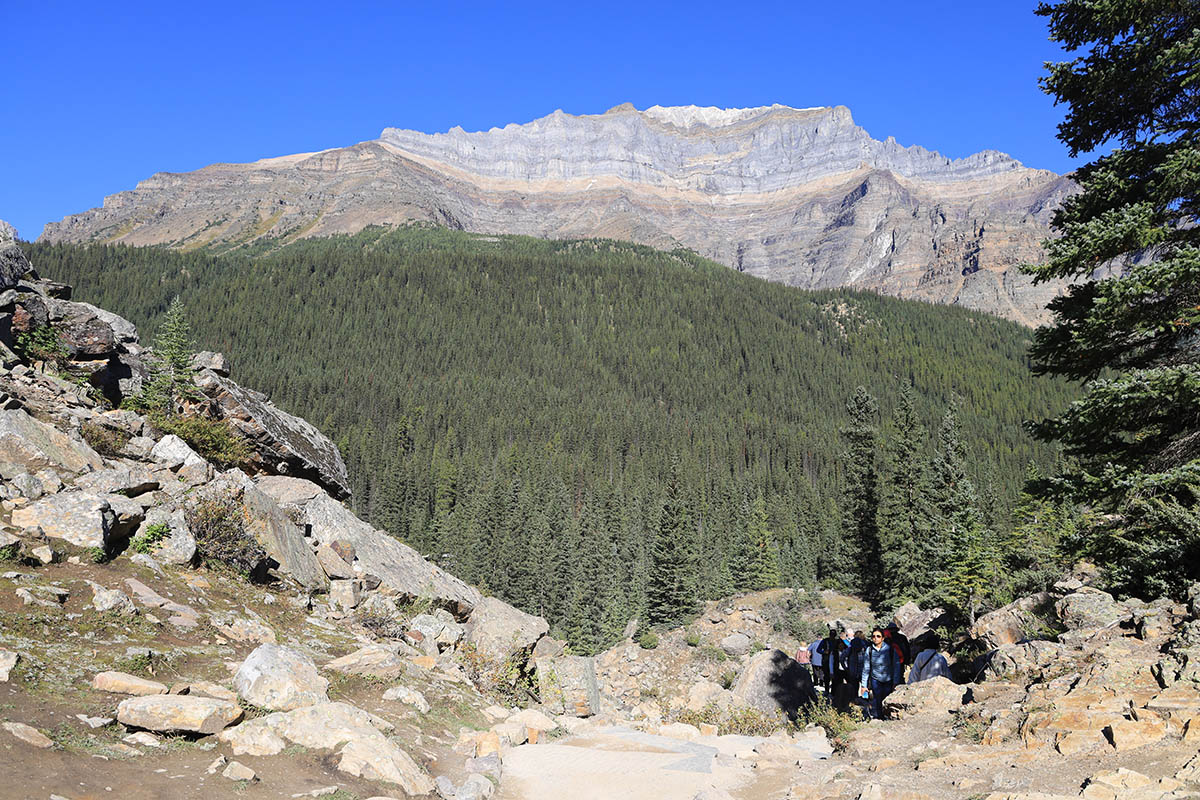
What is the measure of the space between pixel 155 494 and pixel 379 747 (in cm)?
751

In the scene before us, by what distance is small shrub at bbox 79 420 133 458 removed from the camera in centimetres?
1302

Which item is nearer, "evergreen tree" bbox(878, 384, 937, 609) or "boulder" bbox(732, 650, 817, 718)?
"boulder" bbox(732, 650, 817, 718)

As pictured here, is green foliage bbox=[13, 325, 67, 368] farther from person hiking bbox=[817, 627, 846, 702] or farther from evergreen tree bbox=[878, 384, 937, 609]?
evergreen tree bbox=[878, 384, 937, 609]

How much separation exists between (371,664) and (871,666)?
9077 mm

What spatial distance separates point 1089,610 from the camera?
36.8 ft

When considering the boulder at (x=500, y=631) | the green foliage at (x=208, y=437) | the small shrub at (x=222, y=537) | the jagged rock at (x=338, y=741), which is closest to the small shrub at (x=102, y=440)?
the green foliage at (x=208, y=437)

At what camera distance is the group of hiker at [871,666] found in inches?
496

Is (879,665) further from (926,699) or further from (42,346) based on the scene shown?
(42,346)

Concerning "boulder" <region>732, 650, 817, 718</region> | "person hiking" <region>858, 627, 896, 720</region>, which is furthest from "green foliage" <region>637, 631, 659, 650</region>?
"person hiking" <region>858, 627, 896, 720</region>

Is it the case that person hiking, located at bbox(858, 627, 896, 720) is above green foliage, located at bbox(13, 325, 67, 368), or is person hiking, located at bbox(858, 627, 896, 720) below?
below

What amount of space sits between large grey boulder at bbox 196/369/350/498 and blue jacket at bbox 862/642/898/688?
16657 mm

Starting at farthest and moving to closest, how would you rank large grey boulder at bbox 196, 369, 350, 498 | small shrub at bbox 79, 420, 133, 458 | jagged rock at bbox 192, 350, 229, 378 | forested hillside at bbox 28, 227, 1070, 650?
forested hillside at bbox 28, 227, 1070, 650 → jagged rock at bbox 192, 350, 229, 378 → large grey boulder at bbox 196, 369, 350, 498 → small shrub at bbox 79, 420, 133, 458

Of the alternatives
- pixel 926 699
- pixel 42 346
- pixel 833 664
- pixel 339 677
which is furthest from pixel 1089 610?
pixel 42 346

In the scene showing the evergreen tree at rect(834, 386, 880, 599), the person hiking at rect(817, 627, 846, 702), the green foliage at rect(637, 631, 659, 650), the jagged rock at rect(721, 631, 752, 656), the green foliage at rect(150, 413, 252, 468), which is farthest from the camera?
the green foliage at rect(637, 631, 659, 650)
